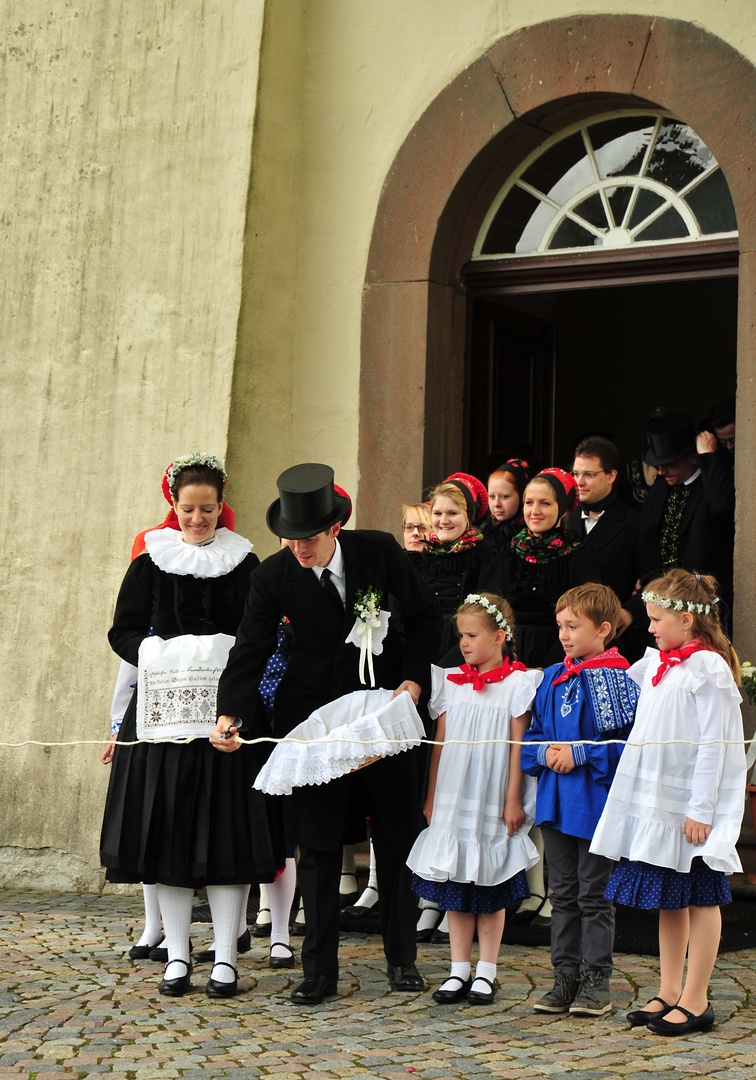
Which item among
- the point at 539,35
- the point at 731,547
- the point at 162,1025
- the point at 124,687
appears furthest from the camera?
the point at 539,35

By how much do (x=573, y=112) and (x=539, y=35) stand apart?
0.42 metres

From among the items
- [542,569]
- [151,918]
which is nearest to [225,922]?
[151,918]

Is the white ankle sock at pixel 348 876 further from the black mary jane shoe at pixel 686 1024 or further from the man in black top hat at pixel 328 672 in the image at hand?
the black mary jane shoe at pixel 686 1024

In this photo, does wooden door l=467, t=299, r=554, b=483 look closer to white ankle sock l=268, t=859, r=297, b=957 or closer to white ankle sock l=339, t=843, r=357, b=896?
white ankle sock l=339, t=843, r=357, b=896

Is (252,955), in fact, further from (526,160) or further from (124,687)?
(526,160)

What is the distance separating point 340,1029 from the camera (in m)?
4.41

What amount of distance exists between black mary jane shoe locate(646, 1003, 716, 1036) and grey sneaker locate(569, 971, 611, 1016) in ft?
0.66

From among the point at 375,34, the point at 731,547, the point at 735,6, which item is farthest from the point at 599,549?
the point at 375,34

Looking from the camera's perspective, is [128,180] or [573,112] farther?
Result: [128,180]

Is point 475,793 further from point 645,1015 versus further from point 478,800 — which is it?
point 645,1015

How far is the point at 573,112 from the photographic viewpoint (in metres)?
7.02

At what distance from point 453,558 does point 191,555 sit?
1503 millimetres

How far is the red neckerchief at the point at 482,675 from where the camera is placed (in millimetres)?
5172

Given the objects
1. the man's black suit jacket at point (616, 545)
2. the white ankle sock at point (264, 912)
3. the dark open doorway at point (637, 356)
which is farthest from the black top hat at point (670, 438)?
the dark open doorway at point (637, 356)
